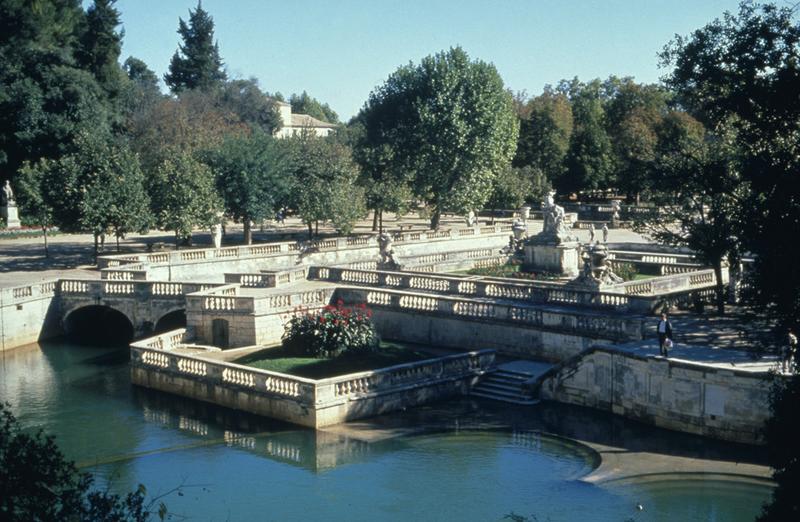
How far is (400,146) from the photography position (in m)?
67.1

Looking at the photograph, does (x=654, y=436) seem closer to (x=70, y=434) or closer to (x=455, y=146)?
(x=70, y=434)

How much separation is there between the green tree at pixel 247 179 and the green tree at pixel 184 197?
2.52 m

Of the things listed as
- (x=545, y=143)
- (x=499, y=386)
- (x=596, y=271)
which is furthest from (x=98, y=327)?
(x=545, y=143)

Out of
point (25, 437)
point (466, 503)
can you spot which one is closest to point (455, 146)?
point (466, 503)

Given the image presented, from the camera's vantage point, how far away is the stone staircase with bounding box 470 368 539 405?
103 ft

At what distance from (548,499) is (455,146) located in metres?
43.6

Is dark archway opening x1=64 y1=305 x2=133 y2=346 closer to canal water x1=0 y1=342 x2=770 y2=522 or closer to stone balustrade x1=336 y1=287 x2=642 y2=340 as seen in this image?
canal water x1=0 y1=342 x2=770 y2=522

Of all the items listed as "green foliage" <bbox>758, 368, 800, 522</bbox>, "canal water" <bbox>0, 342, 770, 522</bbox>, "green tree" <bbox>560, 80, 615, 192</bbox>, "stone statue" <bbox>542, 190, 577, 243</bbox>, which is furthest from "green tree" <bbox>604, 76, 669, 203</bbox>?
"green foliage" <bbox>758, 368, 800, 522</bbox>

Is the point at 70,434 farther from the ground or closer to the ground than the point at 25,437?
closer to the ground

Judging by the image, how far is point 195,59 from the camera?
4232 inches

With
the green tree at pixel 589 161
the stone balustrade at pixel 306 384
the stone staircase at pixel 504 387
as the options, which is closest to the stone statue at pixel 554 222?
the stone balustrade at pixel 306 384

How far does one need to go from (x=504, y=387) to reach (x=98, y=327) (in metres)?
23.0

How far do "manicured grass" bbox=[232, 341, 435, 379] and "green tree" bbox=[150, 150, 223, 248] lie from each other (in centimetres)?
2163

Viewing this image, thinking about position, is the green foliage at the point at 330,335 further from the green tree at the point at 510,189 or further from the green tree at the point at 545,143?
the green tree at the point at 545,143
